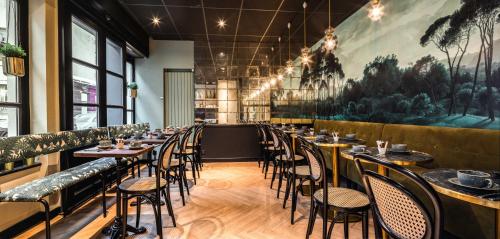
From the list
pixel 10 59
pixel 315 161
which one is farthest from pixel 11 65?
pixel 315 161

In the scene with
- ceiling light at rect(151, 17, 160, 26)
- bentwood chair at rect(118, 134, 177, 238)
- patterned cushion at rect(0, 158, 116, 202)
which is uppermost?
ceiling light at rect(151, 17, 160, 26)

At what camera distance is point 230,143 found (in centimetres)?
665

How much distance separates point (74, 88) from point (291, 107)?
19.6 ft

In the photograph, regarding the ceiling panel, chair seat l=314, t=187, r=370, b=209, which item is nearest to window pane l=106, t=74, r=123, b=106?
the ceiling panel

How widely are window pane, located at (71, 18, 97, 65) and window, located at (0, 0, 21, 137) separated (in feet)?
2.76

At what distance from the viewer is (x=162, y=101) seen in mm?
7629

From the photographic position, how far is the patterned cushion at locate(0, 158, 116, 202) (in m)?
2.18

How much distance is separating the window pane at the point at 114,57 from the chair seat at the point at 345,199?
197 inches

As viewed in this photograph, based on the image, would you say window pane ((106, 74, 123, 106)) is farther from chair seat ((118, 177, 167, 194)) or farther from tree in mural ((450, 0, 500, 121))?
tree in mural ((450, 0, 500, 121))

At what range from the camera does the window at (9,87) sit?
2.85 m

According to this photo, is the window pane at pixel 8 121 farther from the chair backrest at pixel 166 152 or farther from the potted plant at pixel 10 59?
the chair backrest at pixel 166 152

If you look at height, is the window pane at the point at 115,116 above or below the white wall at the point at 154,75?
below

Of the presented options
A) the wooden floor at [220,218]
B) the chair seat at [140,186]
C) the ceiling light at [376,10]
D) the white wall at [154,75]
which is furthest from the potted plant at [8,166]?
the white wall at [154,75]

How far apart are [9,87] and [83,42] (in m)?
1.67
